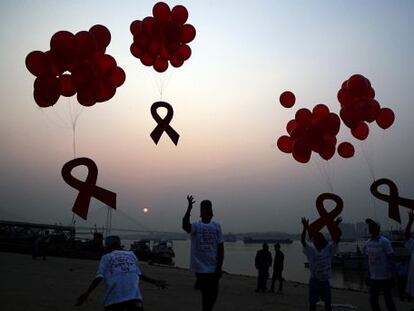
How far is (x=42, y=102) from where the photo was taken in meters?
7.79

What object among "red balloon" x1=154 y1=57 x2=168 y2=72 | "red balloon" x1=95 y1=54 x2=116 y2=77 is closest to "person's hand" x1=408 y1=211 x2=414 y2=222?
"red balloon" x1=154 y1=57 x2=168 y2=72

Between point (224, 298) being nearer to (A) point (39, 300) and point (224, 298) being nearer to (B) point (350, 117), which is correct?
(A) point (39, 300)

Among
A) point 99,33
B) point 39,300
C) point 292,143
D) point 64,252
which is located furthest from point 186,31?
point 64,252

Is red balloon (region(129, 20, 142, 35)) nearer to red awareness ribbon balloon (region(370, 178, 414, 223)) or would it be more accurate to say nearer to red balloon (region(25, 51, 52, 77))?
red balloon (region(25, 51, 52, 77))

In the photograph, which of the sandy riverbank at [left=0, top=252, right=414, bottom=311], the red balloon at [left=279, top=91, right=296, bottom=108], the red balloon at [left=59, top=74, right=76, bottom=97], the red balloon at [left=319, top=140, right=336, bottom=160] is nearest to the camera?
the red balloon at [left=59, top=74, right=76, bottom=97]

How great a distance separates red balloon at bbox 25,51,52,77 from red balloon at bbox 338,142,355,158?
20.8ft

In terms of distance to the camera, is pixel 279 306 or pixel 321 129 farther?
pixel 279 306

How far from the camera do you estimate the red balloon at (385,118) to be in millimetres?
9586

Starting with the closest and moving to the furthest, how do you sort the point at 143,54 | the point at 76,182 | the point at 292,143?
1. the point at 76,182
2. the point at 143,54
3. the point at 292,143

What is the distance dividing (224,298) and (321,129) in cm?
490

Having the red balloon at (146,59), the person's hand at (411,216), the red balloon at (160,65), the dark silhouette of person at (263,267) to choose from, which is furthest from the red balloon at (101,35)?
the dark silhouette of person at (263,267)

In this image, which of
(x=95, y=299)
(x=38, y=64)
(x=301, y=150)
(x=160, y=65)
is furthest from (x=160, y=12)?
(x=95, y=299)

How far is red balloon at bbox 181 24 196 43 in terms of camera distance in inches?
360

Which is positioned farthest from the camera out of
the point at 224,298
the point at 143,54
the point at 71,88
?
the point at 224,298
